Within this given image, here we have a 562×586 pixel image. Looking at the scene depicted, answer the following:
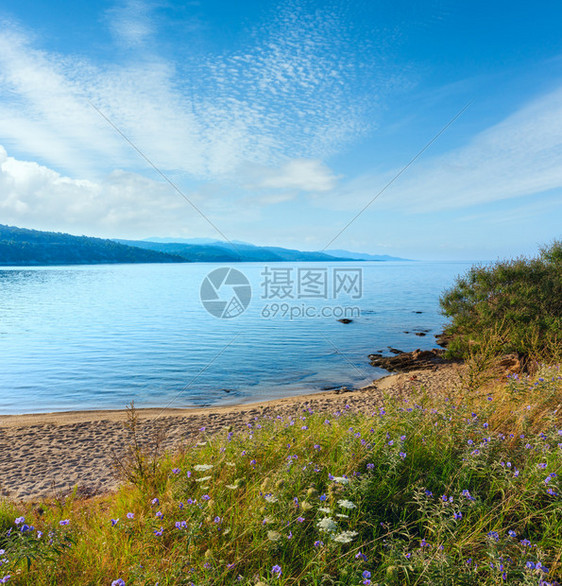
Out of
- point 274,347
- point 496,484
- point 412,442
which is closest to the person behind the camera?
point 496,484

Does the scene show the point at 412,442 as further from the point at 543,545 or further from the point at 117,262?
the point at 117,262

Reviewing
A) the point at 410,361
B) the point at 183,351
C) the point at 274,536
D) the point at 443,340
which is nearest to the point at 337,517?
the point at 274,536

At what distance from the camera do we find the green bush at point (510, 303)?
1530cm

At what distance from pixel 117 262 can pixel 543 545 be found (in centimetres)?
20333

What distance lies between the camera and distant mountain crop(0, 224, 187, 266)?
14500cm

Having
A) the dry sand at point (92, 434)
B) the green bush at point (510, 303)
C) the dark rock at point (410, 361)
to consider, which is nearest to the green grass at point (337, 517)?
the dry sand at point (92, 434)

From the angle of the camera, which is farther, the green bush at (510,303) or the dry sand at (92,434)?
the green bush at (510,303)

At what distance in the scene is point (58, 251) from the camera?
157 meters

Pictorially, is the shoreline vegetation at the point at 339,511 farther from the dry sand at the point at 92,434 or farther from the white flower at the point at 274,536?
the dry sand at the point at 92,434

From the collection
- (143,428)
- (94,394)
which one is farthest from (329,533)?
(94,394)

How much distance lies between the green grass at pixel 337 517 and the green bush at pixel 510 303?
11.5 m

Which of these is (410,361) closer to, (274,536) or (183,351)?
(183,351)

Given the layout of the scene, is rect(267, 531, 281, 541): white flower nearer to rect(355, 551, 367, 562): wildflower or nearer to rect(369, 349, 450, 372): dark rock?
rect(355, 551, 367, 562): wildflower

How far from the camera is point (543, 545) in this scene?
3348 millimetres
